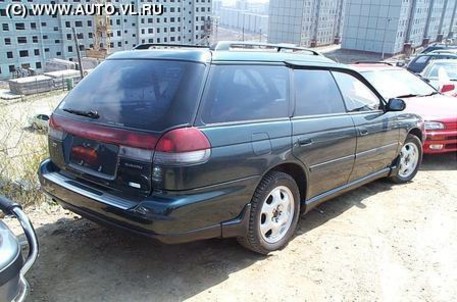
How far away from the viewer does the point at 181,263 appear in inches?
126

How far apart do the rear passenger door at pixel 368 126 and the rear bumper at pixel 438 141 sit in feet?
5.32

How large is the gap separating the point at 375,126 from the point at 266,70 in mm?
1694

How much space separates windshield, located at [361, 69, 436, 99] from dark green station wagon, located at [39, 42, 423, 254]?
3558 mm

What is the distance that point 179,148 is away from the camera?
255cm

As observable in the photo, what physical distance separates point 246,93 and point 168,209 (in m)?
1.10

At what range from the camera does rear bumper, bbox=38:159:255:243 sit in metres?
2.57

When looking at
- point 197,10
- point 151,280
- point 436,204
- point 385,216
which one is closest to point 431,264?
point 385,216

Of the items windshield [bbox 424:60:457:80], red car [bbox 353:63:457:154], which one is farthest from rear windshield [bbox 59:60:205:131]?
windshield [bbox 424:60:457:80]

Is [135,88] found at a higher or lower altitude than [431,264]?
higher

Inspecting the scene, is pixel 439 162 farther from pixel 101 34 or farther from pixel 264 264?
pixel 101 34

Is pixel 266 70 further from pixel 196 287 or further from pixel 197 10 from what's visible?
pixel 197 10

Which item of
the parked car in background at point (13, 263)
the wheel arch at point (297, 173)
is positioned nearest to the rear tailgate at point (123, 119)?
the parked car in background at point (13, 263)

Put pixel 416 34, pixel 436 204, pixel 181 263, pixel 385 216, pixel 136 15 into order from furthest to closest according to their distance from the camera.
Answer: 1. pixel 136 15
2. pixel 416 34
3. pixel 436 204
4. pixel 385 216
5. pixel 181 263

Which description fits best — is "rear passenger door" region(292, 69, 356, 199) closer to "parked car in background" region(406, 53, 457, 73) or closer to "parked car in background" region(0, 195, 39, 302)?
"parked car in background" region(0, 195, 39, 302)
